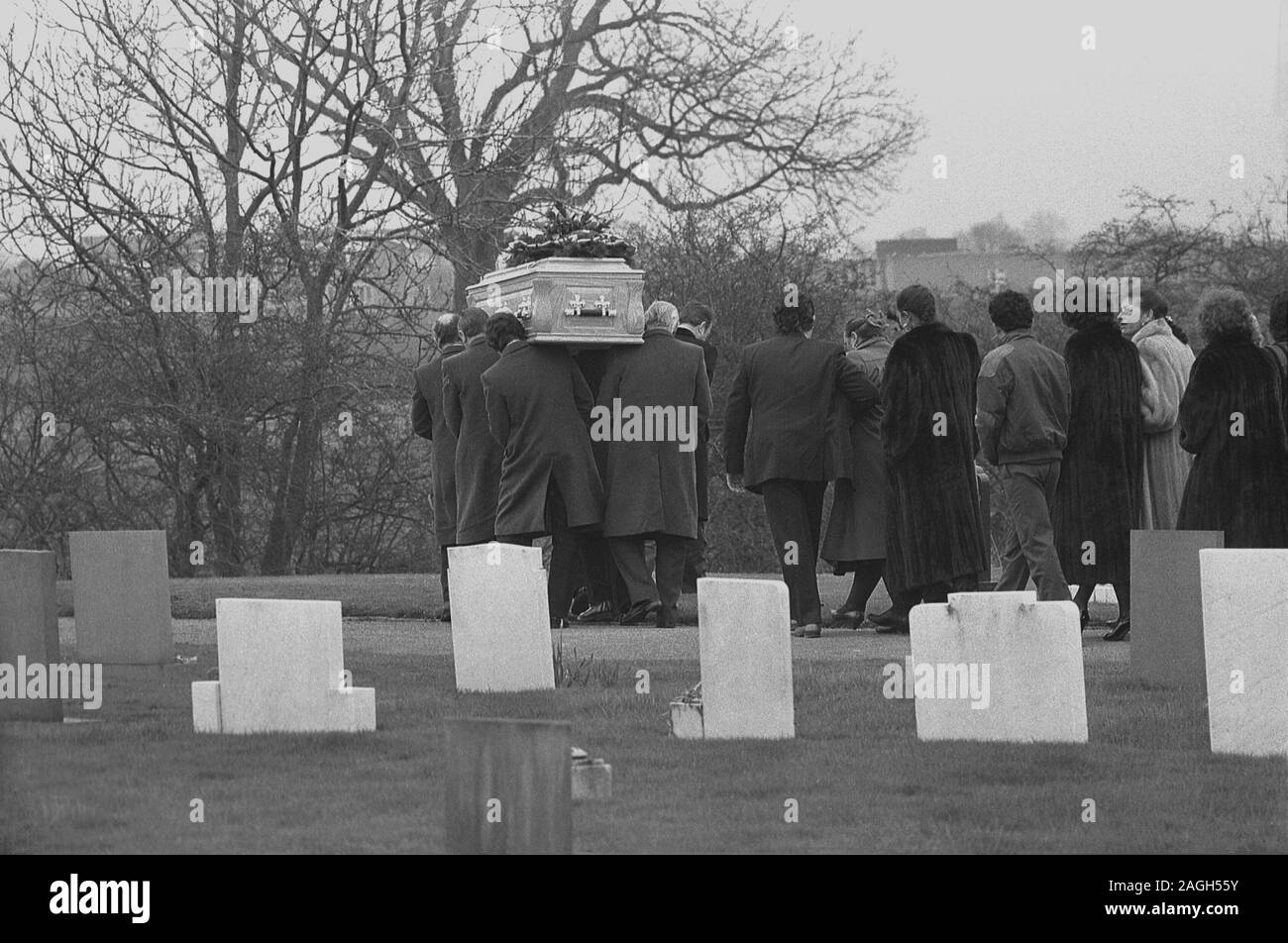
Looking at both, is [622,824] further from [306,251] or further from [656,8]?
[656,8]

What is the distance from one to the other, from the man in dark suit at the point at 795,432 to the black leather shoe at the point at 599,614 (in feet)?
Result: 4.11

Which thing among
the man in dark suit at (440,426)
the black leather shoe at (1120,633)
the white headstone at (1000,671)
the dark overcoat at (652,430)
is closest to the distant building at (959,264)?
the man in dark suit at (440,426)

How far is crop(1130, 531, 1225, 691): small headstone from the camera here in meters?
9.41

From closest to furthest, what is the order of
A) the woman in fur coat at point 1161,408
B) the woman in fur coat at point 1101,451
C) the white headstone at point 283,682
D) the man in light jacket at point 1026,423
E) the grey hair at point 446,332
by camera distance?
the white headstone at point 283,682
the man in light jacket at point 1026,423
the woman in fur coat at point 1101,451
the woman in fur coat at point 1161,408
the grey hair at point 446,332

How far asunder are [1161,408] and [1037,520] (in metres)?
1.12

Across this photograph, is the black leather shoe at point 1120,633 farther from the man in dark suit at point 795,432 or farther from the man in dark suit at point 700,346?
the man in dark suit at point 700,346

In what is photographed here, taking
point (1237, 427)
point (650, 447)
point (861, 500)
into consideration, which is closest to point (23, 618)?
point (650, 447)

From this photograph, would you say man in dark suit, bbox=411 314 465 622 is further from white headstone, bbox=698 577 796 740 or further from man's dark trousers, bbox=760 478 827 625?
white headstone, bbox=698 577 796 740

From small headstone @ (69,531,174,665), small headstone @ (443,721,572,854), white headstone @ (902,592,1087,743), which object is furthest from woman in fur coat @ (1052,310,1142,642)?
small headstone @ (443,721,572,854)

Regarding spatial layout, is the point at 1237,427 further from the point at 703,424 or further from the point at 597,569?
the point at 597,569

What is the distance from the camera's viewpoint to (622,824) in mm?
6363

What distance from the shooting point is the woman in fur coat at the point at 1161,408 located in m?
12.4

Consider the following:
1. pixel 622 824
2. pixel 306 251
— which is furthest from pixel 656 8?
pixel 622 824

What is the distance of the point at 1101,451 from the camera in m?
12.3
